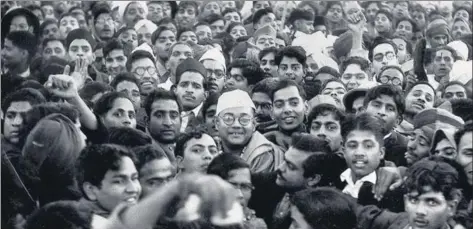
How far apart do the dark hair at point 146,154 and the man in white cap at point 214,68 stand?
5.80 ft

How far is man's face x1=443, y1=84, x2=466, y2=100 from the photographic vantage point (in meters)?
5.39

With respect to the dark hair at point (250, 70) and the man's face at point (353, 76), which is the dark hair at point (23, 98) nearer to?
the dark hair at point (250, 70)

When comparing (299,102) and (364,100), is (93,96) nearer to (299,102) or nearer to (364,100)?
(299,102)

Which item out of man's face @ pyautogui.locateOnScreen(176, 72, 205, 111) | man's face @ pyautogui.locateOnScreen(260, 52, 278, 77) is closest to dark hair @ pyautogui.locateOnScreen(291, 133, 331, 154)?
man's face @ pyautogui.locateOnScreen(176, 72, 205, 111)

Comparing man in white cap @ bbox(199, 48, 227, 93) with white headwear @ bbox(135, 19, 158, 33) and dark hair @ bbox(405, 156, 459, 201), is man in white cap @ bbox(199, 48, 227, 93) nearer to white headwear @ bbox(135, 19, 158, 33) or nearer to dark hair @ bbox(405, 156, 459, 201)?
white headwear @ bbox(135, 19, 158, 33)

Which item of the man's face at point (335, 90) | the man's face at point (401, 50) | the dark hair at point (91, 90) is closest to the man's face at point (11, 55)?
the dark hair at point (91, 90)

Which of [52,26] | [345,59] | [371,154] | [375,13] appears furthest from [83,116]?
[375,13]

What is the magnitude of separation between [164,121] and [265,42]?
87.4 inches

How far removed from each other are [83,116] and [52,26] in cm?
320

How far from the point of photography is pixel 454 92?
5426mm

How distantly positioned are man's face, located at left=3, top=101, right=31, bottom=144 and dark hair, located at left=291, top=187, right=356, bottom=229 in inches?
57.3

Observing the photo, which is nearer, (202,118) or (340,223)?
(340,223)

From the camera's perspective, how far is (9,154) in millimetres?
3781

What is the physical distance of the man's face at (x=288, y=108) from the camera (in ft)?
14.8
